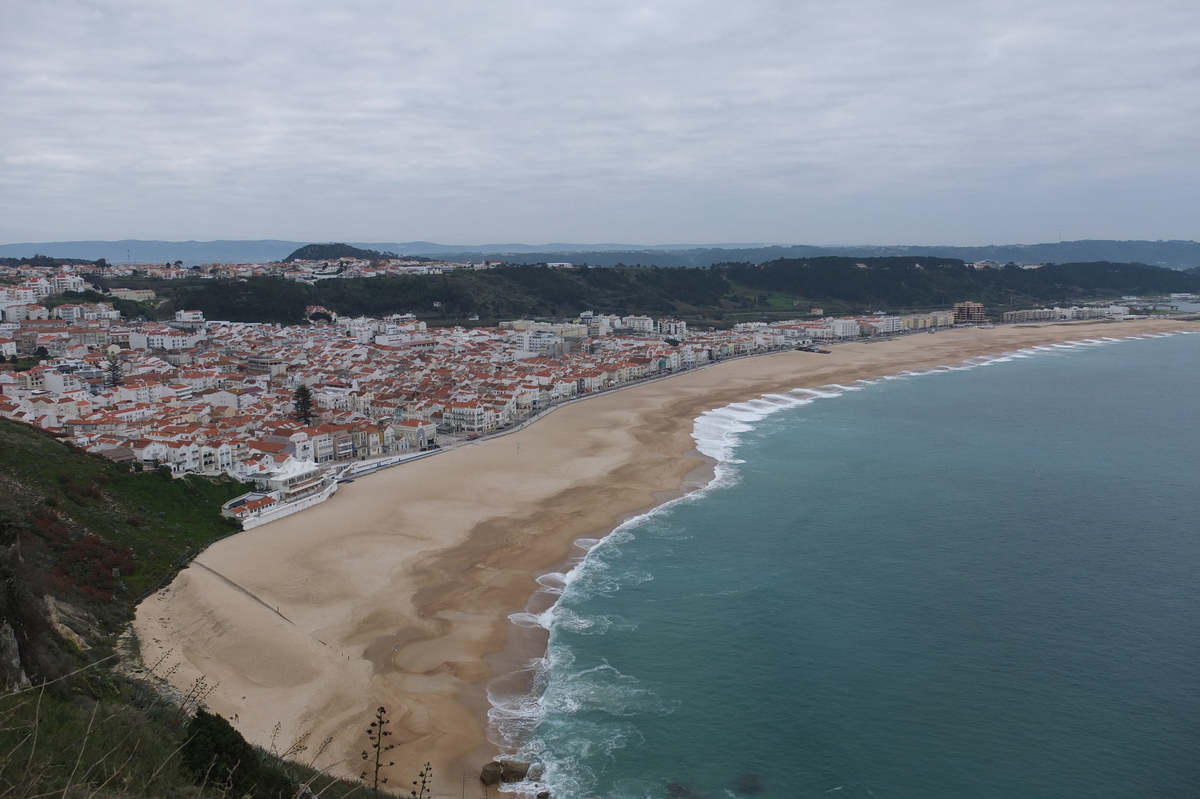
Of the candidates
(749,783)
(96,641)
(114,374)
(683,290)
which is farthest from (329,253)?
(749,783)

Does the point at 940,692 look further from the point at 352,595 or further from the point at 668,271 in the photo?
the point at 668,271

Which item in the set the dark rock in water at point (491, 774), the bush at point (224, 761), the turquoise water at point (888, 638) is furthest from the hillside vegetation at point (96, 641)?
the turquoise water at point (888, 638)

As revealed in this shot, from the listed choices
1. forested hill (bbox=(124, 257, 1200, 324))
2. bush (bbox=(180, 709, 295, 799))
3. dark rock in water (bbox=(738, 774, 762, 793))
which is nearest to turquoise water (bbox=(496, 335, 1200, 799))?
dark rock in water (bbox=(738, 774, 762, 793))

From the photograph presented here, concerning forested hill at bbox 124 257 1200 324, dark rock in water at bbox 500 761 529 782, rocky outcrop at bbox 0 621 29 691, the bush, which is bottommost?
dark rock in water at bbox 500 761 529 782

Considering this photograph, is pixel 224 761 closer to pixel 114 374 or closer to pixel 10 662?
pixel 10 662

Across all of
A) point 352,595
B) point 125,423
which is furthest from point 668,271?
point 352,595

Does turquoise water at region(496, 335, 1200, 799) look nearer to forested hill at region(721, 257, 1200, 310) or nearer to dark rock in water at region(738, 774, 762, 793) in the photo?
dark rock in water at region(738, 774, 762, 793)
